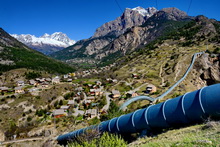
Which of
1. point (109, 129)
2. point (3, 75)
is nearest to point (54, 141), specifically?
point (109, 129)

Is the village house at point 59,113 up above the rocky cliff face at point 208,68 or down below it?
below

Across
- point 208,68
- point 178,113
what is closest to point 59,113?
point 178,113

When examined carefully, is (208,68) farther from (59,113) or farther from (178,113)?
(178,113)

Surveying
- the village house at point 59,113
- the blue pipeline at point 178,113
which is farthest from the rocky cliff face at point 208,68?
the blue pipeline at point 178,113

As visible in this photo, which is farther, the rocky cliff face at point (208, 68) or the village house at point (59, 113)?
the rocky cliff face at point (208, 68)

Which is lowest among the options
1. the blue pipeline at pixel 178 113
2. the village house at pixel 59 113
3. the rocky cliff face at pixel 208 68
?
the village house at pixel 59 113

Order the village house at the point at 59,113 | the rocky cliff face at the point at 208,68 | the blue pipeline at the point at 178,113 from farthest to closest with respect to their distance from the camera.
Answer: the rocky cliff face at the point at 208,68, the village house at the point at 59,113, the blue pipeline at the point at 178,113

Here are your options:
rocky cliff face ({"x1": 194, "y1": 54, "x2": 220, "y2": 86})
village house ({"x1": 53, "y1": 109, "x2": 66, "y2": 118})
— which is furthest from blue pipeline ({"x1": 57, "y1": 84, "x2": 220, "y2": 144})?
rocky cliff face ({"x1": 194, "y1": 54, "x2": 220, "y2": 86})

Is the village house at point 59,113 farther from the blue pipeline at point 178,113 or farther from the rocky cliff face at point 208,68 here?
the rocky cliff face at point 208,68

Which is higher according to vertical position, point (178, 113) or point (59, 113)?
point (178, 113)
